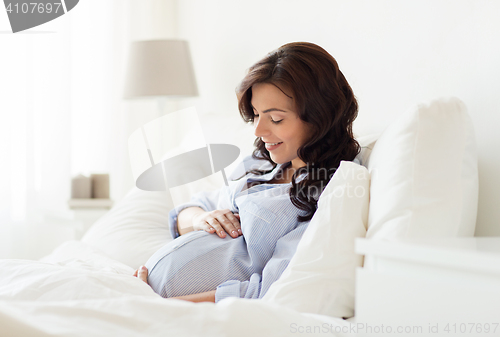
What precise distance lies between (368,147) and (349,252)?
41 cm

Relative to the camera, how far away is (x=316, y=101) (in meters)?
1.16

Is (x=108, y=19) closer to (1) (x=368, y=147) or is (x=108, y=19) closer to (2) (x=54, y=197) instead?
(2) (x=54, y=197)

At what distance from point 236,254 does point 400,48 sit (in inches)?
29.1

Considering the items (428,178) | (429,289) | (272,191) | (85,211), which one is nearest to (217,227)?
(272,191)

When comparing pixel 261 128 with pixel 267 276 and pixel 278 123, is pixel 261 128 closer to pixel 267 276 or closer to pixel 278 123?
pixel 278 123

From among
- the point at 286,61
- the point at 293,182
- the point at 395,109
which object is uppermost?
the point at 286,61

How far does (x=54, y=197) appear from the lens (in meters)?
2.52

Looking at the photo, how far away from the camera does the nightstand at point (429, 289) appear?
529 mm

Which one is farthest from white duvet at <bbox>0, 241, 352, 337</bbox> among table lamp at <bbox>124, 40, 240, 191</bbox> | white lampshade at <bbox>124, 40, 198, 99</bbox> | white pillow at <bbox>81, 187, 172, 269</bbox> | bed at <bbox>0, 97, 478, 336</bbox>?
white lampshade at <bbox>124, 40, 198, 99</bbox>

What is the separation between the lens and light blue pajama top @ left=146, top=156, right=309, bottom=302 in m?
1.03

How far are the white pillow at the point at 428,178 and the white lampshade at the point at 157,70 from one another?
161 cm

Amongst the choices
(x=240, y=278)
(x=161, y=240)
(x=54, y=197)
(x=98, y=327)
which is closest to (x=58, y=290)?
(x=98, y=327)

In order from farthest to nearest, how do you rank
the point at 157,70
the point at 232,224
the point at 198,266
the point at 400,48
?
the point at 157,70
the point at 400,48
the point at 232,224
the point at 198,266

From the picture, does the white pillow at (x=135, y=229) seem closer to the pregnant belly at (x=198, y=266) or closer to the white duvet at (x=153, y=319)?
the pregnant belly at (x=198, y=266)
